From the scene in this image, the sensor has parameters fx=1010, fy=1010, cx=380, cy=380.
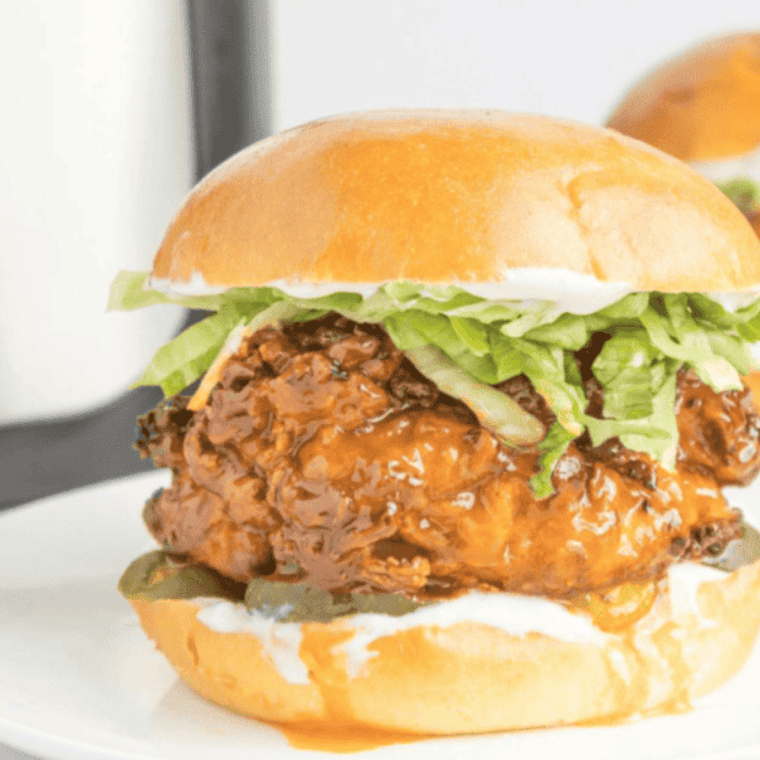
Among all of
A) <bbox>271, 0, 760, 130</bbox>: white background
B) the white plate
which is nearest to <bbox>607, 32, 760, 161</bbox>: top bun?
<bbox>271, 0, 760, 130</bbox>: white background

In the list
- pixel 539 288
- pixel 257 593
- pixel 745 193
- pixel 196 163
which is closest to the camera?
pixel 539 288

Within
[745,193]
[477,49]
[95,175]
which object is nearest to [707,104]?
[745,193]

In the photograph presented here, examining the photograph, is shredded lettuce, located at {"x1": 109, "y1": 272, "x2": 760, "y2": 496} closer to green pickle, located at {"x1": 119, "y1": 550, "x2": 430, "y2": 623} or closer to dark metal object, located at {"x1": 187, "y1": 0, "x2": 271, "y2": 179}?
green pickle, located at {"x1": 119, "y1": 550, "x2": 430, "y2": 623}

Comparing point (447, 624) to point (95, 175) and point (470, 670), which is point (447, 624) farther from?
point (95, 175)

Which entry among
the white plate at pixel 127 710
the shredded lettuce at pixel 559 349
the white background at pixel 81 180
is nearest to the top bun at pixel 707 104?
the white background at pixel 81 180

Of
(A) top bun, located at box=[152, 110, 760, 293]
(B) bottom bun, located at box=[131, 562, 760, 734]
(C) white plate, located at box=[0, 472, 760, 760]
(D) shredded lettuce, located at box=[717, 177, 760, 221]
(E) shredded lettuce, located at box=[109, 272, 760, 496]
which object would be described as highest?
(A) top bun, located at box=[152, 110, 760, 293]

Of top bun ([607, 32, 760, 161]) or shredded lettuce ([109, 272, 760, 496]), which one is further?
top bun ([607, 32, 760, 161])
